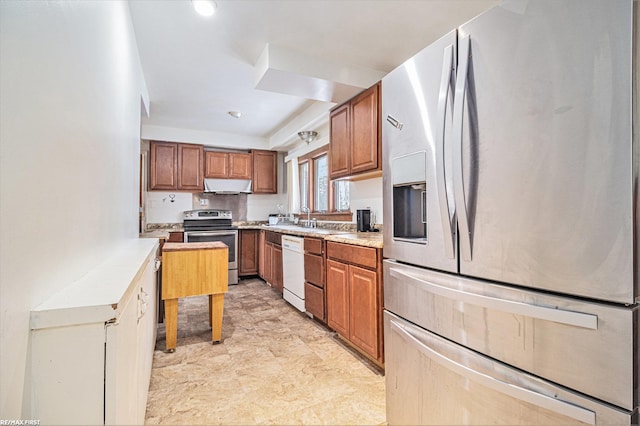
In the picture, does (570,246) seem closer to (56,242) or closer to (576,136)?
A: (576,136)

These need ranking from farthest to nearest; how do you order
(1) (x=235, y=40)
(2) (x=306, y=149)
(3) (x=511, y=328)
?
1. (2) (x=306, y=149)
2. (1) (x=235, y=40)
3. (3) (x=511, y=328)

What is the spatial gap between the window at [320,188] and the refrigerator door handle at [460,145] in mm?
2542

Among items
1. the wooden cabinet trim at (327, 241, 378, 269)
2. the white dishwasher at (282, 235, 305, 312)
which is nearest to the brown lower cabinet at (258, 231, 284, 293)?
the white dishwasher at (282, 235, 305, 312)

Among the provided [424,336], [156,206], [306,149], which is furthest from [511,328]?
[156,206]

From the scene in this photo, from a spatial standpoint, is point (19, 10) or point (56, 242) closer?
point (19, 10)

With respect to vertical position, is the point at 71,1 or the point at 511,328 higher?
the point at 71,1

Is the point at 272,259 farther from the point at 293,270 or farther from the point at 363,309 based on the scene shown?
the point at 363,309

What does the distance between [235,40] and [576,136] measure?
96.1 inches

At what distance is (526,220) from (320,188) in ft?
12.2

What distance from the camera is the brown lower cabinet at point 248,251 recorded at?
5.20 metres

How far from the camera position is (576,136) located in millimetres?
888

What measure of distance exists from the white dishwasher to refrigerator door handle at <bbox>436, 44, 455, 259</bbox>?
2227 mm

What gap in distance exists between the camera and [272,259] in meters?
4.44

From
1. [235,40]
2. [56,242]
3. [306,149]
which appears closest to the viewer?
[56,242]
